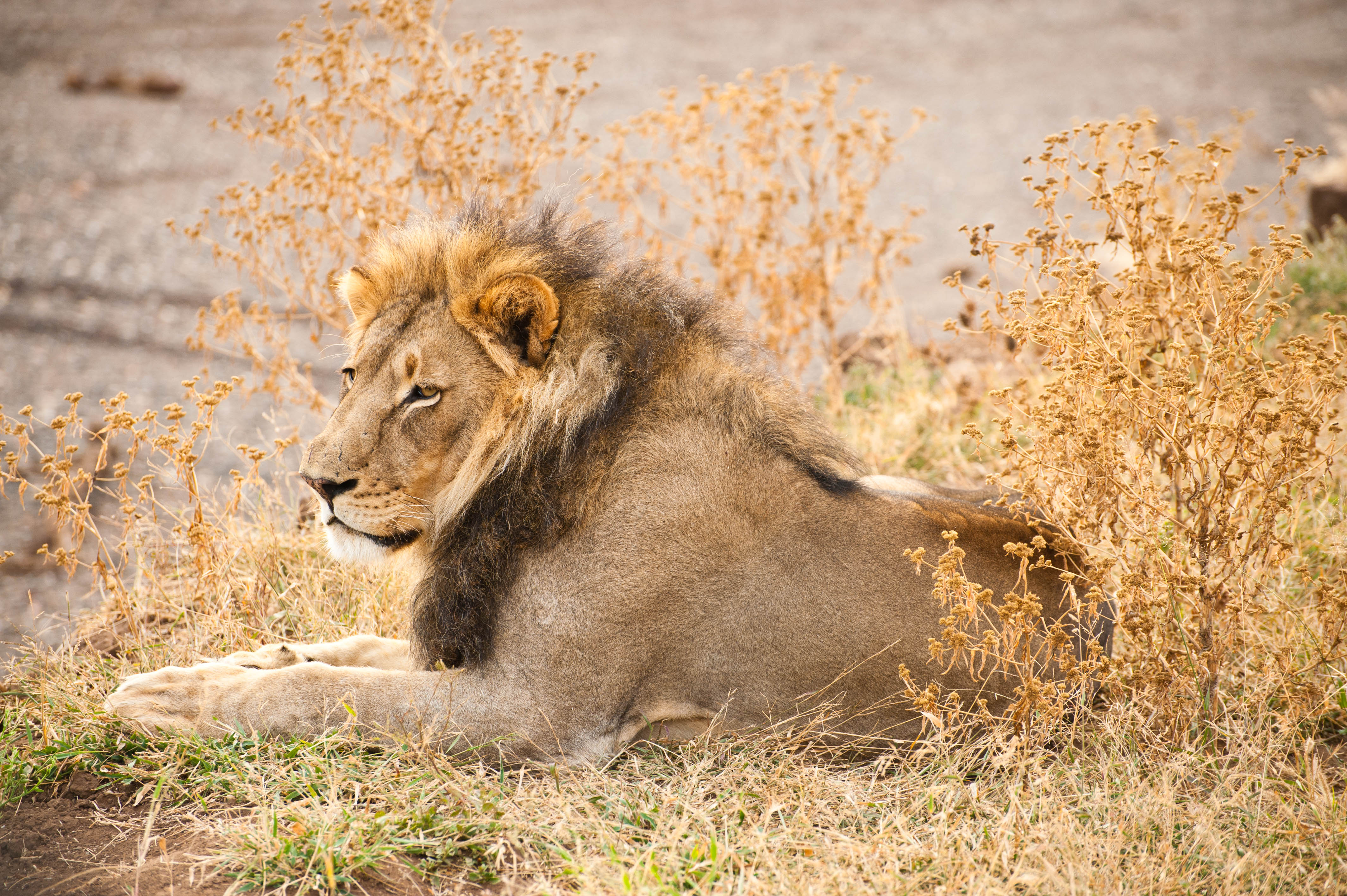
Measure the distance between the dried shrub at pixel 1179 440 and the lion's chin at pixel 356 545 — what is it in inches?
75.8

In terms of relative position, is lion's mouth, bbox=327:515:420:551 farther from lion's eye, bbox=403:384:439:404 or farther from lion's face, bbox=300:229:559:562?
lion's eye, bbox=403:384:439:404

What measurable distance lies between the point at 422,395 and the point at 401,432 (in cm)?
13

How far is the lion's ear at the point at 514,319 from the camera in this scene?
351cm

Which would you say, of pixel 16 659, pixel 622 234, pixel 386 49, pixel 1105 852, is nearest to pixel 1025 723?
pixel 1105 852

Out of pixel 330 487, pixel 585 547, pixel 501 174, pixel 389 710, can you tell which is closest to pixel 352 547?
pixel 330 487

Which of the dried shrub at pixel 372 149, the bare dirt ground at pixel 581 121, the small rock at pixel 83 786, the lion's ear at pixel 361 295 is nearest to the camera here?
the small rock at pixel 83 786

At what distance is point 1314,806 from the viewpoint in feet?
10.5

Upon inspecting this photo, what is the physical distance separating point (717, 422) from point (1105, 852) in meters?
1.66

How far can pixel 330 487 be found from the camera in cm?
352

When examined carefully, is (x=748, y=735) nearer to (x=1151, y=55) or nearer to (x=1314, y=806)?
(x=1314, y=806)

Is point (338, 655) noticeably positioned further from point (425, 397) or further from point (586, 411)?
point (586, 411)

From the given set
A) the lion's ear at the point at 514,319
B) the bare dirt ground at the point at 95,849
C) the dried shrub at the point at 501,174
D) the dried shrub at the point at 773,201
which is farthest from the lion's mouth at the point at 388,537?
the dried shrub at the point at 773,201

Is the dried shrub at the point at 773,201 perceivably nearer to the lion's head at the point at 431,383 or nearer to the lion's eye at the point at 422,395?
the lion's head at the point at 431,383

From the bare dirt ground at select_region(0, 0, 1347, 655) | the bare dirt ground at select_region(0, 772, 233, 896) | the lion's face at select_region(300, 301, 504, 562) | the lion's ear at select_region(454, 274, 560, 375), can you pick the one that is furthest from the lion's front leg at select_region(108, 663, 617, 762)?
the bare dirt ground at select_region(0, 0, 1347, 655)
